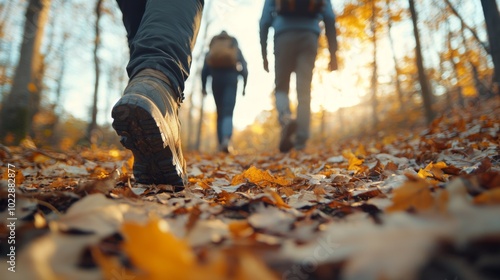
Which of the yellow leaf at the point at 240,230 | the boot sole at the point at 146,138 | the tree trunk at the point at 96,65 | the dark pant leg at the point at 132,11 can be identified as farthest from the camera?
the tree trunk at the point at 96,65

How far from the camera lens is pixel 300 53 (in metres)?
3.66

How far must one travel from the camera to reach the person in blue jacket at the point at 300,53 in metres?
3.55

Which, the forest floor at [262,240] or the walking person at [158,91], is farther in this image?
the walking person at [158,91]

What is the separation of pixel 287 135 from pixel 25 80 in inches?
183

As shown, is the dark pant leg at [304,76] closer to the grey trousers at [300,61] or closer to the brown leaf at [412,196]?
the grey trousers at [300,61]

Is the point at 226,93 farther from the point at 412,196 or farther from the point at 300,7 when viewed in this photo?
the point at 412,196

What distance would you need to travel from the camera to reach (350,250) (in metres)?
0.41

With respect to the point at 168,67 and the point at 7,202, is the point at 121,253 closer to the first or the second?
the point at 7,202

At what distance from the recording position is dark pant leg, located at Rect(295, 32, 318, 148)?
11.7 feet

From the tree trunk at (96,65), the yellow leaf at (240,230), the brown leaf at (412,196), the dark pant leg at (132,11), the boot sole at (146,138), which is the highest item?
the tree trunk at (96,65)

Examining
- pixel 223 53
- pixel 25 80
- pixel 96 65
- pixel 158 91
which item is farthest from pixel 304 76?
pixel 96 65

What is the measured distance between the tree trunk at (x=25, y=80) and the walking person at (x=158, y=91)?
4554 millimetres

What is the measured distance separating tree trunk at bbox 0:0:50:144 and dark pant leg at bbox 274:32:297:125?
166 inches

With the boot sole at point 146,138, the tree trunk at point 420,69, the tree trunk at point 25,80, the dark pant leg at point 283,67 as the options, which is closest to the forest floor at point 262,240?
the boot sole at point 146,138
